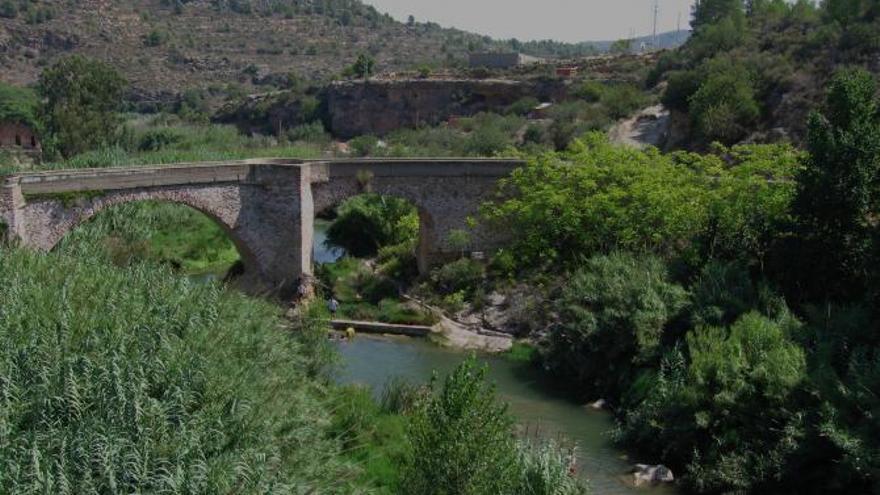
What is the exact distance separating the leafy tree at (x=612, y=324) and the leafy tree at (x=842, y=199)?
272 cm

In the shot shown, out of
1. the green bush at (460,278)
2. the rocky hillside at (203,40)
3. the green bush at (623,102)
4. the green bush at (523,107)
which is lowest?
the green bush at (460,278)

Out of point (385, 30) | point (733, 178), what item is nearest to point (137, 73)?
point (385, 30)

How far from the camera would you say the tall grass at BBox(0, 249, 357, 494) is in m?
9.23

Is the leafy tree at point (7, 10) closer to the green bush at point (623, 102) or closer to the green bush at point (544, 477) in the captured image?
the green bush at point (623, 102)

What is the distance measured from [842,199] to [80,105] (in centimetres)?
3493

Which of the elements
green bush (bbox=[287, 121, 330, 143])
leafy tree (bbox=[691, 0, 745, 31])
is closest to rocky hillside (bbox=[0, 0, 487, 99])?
green bush (bbox=[287, 121, 330, 143])

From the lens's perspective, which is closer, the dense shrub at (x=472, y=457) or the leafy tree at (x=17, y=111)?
the dense shrub at (x=472, y=457)

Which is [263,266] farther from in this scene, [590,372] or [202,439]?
[202,439]

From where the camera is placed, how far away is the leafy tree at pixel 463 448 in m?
9.94

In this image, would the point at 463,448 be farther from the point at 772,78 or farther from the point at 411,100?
the point at 411,100

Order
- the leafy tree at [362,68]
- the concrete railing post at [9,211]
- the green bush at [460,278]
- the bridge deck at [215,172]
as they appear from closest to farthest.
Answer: the concrete railing post at [9,211]
the bridge deck at [215,172]
the green bush at [460,278]
the leafy tree at [362,68]

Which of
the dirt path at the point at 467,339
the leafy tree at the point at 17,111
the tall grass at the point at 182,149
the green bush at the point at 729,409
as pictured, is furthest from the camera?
the leafy tree at the point at 17,111

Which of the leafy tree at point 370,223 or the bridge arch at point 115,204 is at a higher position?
the bridge arch at point 115,204

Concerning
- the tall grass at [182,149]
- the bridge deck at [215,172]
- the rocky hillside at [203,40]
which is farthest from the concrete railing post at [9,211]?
the rocky hillside at [203,40]
